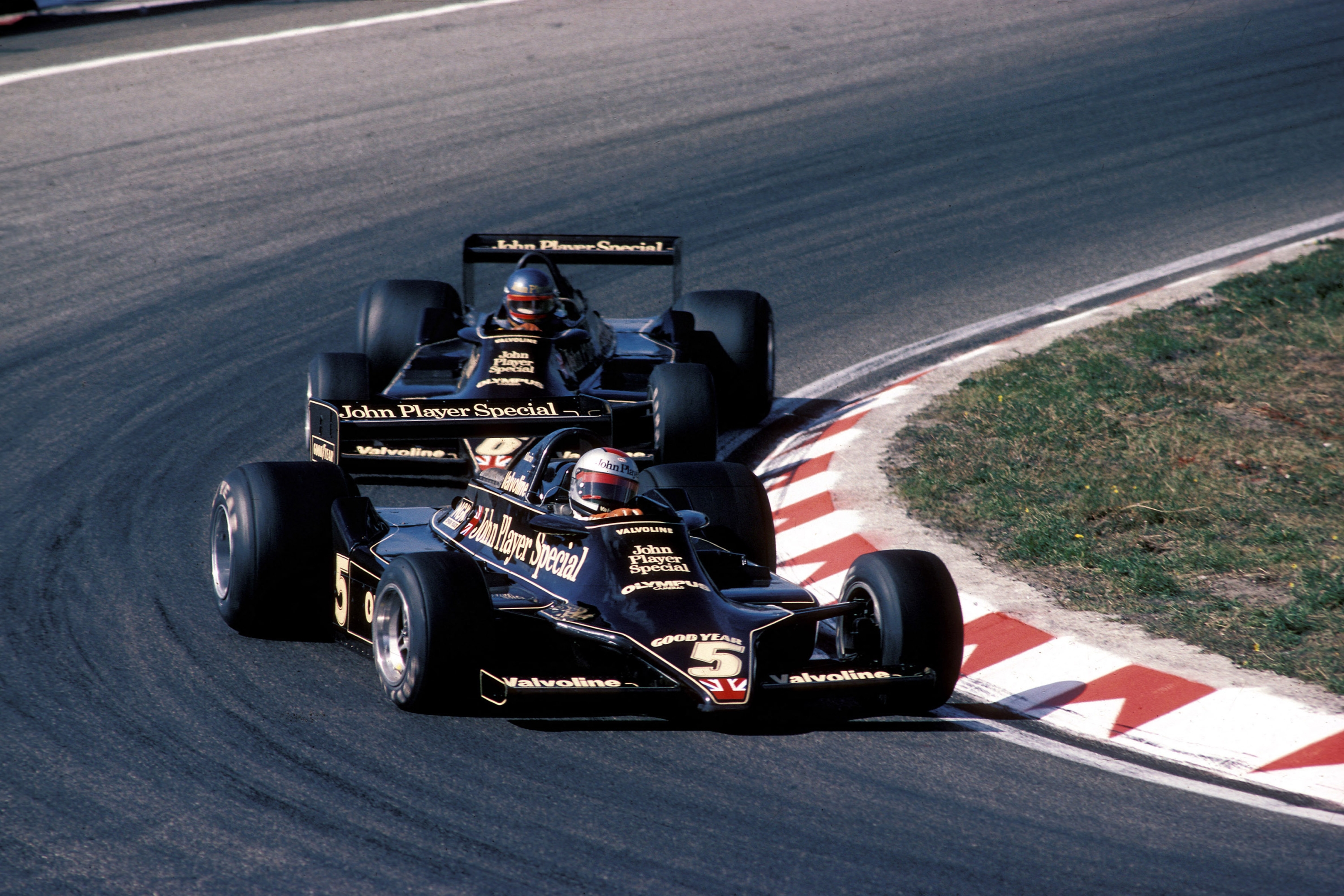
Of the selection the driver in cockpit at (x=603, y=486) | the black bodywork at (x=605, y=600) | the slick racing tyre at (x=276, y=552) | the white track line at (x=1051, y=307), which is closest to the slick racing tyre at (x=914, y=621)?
the black bodywork at (x=605, y=600)

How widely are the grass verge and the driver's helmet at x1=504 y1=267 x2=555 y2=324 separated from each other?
253 cm

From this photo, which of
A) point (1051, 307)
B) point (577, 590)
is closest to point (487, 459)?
point (577, 590)

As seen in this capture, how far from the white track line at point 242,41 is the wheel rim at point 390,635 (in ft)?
50.9

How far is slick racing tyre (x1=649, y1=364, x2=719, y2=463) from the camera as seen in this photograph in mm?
9086

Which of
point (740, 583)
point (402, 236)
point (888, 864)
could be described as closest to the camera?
point (888, 864)

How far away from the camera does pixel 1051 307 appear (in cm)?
1312

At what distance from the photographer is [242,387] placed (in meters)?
11.5

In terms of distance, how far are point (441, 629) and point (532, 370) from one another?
13.3 ft

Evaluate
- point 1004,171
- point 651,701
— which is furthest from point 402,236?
point 651,701

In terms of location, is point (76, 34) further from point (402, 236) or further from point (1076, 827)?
point (1076, 827)

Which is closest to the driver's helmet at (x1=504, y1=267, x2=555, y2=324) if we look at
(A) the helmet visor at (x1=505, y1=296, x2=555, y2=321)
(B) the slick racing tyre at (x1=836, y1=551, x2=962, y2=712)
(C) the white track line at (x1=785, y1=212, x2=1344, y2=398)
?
(A) the helmet visor at (x1=505, y1=296, x2=555, y2=321)

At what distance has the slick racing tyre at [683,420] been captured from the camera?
9086mm

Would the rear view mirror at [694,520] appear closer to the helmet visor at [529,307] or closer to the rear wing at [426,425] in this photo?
the rear wing at [426,425]

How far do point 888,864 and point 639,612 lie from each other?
1601 millimetres
